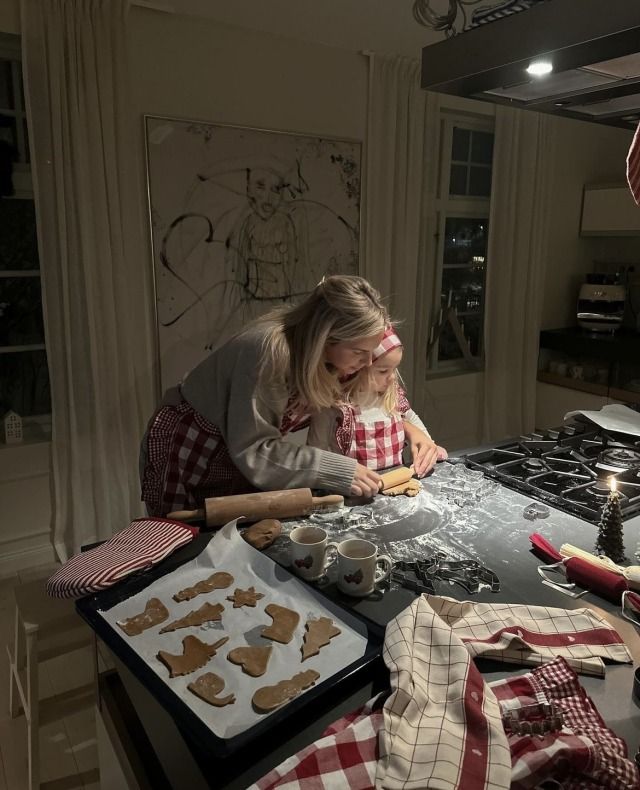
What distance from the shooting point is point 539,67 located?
1074 mm

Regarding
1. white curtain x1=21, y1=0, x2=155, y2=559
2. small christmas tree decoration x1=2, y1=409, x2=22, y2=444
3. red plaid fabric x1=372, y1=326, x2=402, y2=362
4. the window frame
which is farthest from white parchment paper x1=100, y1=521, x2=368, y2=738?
the window frame

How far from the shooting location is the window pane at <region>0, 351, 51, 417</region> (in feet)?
8.66

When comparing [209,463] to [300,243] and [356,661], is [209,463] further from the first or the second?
[300,243]

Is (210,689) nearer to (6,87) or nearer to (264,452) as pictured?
(264,452)

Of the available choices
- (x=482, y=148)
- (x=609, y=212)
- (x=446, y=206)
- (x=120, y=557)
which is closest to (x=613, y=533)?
(x=120, y=557)

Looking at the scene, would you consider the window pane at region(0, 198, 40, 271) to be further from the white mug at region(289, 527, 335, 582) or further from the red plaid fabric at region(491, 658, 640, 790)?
the red plaid fabric at region(491, 658, 640, 790)

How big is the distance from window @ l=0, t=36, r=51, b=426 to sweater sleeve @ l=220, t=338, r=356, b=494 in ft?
5.06

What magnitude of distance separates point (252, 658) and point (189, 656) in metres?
0.09

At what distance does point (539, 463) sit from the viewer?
5.52ft

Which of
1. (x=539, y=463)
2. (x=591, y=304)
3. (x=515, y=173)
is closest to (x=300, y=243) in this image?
(x=515, y=173)

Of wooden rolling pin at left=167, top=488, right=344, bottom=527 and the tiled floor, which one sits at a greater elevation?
wooden rolling pin at left=167, top=488, right=344, bottom=527

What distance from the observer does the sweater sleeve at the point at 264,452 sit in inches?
57.7

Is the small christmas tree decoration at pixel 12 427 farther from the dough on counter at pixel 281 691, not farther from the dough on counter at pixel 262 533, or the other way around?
the dough on counter at pixel 281 691

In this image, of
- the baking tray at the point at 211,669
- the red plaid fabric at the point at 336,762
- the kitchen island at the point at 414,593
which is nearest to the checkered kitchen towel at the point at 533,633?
the kitchen island at the point at 414,593
